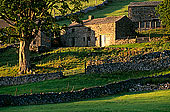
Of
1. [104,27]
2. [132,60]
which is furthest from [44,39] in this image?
[132,60]

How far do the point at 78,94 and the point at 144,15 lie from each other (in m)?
53.2

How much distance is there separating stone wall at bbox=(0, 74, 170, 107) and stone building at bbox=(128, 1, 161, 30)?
44619 mm

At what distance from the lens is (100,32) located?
214ft

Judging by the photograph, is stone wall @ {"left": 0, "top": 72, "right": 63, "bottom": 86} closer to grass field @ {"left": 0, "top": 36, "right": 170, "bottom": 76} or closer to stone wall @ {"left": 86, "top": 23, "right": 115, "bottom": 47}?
grass field @ {"left": 0, "top": 36, "right": 170, "bottom": 76}

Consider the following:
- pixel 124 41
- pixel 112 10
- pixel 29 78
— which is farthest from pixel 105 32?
pixel 112 10

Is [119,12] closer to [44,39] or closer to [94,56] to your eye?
[44,39]

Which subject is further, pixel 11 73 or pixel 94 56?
pixel 94 56

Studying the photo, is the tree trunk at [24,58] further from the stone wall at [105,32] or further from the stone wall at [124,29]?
the stone wall at [124,29]

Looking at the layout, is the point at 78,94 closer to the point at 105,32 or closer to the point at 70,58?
the point at 70,58

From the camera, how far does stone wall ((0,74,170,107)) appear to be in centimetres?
2717

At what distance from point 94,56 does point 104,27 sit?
1461cm

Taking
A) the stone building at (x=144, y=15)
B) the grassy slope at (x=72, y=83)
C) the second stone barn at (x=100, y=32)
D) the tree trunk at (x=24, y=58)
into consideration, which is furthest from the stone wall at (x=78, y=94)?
the stone building at (x=144, y=15)

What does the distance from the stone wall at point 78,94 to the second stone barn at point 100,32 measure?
91.5 ft

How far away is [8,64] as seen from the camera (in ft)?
183
